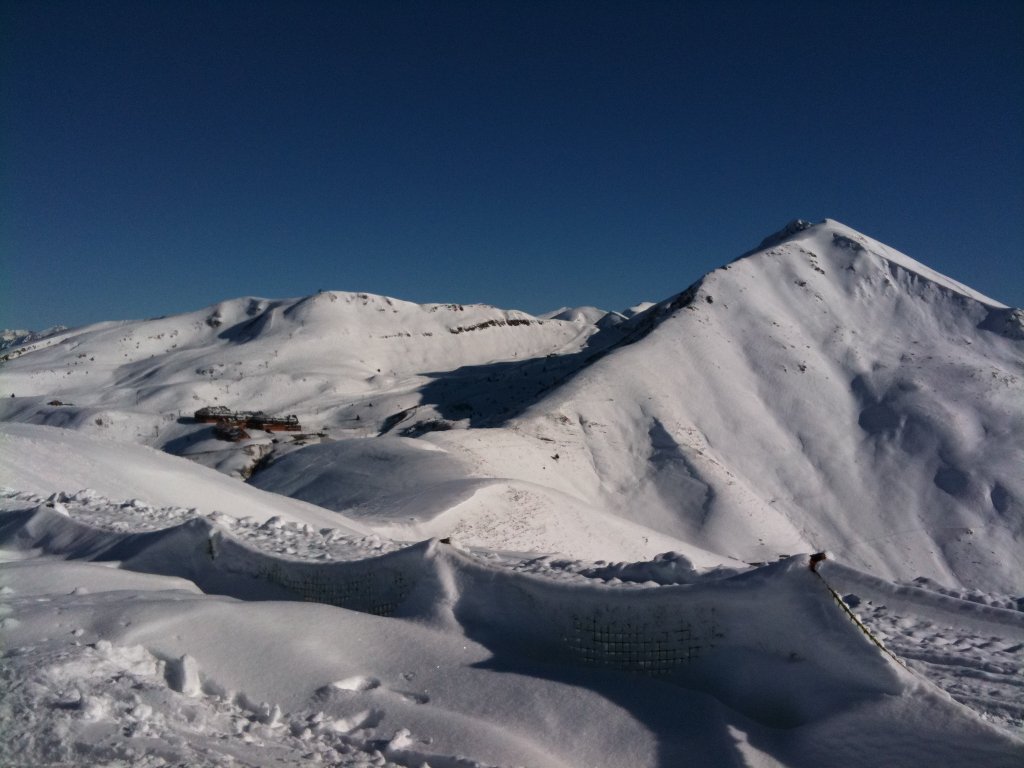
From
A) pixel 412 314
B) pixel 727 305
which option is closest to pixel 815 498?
pixel 727 305

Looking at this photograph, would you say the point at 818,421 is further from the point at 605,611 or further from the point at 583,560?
the point at 605,611

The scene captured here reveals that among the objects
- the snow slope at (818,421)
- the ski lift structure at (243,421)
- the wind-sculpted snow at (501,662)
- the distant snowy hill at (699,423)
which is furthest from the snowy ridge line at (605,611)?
the ski lift structure at (243,421)

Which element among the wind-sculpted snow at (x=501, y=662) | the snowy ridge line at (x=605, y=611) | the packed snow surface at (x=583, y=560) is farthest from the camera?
the snowy ridge line at (x=605, y=611)

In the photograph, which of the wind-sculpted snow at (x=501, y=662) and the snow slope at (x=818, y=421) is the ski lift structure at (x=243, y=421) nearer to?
the snow slope at (x=818, y=421)

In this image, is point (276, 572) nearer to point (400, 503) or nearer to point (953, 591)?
point (953, 591)

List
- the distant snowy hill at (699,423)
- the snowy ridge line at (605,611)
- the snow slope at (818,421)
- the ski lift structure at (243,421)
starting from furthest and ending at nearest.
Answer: the ski lift structure at (243,421), the snow slope at (818,421), the distant snowy hill at (699,423), the snowy ridge line at (605,611)
